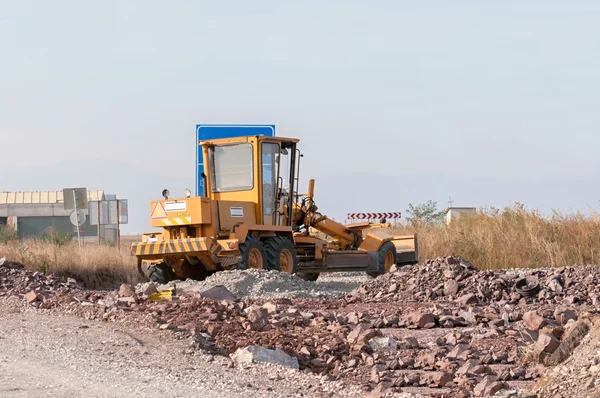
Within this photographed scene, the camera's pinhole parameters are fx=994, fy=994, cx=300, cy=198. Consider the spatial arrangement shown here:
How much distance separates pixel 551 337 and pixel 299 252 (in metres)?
12.6

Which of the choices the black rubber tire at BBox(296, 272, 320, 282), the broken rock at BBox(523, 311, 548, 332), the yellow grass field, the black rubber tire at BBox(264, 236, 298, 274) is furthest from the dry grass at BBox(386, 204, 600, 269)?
the broken rock at BBox(523, 311, 548, 332)

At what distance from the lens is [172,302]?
12.2 meters

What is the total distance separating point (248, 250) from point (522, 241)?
8621mm

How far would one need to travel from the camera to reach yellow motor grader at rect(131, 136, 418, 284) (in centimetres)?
1903

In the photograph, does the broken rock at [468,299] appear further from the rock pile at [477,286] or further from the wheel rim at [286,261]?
the wheel rim at [286,261]

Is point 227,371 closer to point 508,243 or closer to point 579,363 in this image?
point 579,363

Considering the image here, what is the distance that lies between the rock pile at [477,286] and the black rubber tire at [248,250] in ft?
8.92

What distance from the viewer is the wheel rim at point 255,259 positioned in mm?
19484

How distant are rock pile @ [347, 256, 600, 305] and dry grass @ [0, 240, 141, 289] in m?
6.86

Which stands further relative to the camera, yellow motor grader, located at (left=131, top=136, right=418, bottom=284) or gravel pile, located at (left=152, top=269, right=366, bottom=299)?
yellow motor grader, located at (left=131, top=136, right=418, bottom=284)

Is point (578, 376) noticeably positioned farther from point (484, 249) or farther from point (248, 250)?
point (484, 249)

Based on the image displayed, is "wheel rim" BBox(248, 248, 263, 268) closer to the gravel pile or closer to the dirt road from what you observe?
the gravel pile

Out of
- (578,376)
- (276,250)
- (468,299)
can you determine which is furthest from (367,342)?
(276,250)

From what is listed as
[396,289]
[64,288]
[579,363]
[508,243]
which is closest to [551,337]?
[579,363]
